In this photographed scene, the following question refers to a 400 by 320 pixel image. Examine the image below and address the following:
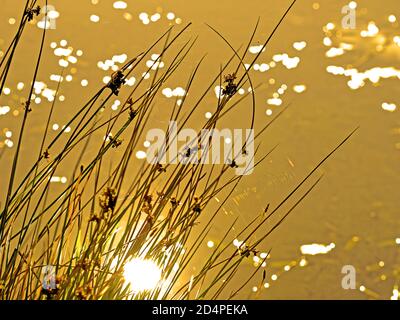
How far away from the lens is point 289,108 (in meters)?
3.06

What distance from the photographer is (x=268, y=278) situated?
2.95m

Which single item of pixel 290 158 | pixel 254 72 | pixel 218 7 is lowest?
pixel 290 158

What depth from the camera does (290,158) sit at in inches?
118

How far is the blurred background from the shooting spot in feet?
9.73

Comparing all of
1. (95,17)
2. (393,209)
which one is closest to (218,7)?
(95,17)

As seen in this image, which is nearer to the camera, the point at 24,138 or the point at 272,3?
the point at 24,138

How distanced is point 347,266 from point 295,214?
27 cm

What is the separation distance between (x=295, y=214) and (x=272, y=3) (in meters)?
0.83

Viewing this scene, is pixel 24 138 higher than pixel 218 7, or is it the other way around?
pixel 218 7

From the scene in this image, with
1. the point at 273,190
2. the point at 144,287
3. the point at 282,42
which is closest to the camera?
the point at 144,287

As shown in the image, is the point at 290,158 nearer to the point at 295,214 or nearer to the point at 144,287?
the point at 295,214

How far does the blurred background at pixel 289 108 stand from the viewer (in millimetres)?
2967

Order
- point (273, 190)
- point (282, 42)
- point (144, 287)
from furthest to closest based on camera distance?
point (282, 42) < point (273, 190) < point (144, 287)

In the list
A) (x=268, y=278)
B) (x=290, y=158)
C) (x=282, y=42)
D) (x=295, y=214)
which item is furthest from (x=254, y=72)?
(x=268, y=278)
